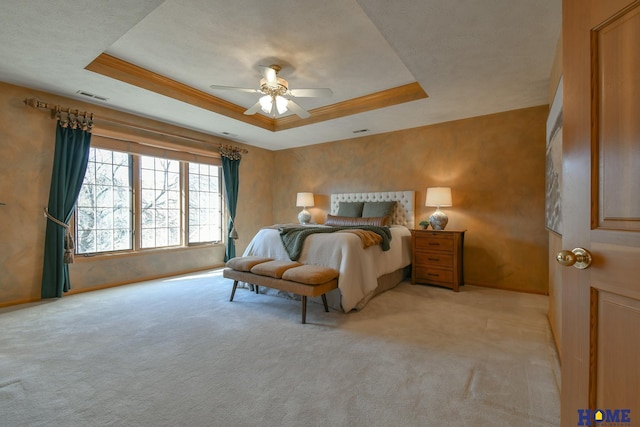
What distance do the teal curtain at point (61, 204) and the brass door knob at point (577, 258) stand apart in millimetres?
4521

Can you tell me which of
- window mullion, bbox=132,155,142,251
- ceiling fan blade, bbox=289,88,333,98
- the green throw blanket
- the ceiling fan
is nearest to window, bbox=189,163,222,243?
window mullion, bbox=132,155,142,251

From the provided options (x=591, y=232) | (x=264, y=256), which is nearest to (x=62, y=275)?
(x=264, y=256)

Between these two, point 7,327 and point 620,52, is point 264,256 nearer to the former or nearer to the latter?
point 7,327

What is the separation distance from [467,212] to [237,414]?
385cm

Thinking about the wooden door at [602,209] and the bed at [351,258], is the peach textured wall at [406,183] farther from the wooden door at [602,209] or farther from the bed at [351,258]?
the wooden door at [602,209]

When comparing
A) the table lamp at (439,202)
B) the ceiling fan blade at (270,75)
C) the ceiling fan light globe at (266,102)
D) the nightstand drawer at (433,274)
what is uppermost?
the ceiling fan blade at (270,75)

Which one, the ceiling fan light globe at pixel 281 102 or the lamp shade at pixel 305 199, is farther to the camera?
the lamp shade at pixel 305 199

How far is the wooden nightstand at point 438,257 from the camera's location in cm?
368

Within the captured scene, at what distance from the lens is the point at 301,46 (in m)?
2.60

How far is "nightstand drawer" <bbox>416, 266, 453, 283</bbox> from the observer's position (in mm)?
3717

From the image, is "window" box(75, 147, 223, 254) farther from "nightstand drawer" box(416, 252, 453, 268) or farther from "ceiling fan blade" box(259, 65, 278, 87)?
"nightstand drawer" box(416, 252, 453, 268)

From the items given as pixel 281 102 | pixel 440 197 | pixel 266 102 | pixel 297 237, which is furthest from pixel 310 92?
pixel 440 197

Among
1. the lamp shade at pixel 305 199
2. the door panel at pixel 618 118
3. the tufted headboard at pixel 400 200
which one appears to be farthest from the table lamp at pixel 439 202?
the door panel at pixel 618 118

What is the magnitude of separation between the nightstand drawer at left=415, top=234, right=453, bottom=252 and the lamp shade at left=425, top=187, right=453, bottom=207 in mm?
450
